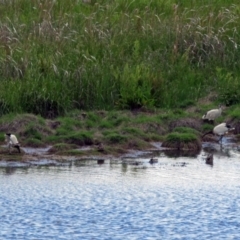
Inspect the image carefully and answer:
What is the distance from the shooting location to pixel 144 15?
24.0 metres

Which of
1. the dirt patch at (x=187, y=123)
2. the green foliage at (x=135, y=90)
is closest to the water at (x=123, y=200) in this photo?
the dirt patch at (x=187, y=123)

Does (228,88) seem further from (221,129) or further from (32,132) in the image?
(32,132)

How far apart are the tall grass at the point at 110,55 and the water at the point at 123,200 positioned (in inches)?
117

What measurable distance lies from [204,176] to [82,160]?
230 cm

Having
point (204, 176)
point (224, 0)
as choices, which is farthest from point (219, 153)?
point (224, 0)

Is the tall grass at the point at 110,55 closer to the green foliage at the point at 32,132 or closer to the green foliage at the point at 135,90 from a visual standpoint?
the green foliage at the point at 135,90

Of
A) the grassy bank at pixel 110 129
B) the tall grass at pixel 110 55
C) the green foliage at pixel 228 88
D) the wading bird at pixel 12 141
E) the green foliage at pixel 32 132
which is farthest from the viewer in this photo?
the green foliage at pixel 228 88

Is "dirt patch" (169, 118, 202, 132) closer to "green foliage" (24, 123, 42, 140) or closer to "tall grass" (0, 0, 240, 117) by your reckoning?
"tall grass" (0, 0, 240, 117)

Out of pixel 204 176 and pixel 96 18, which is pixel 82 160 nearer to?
pixel 204 176

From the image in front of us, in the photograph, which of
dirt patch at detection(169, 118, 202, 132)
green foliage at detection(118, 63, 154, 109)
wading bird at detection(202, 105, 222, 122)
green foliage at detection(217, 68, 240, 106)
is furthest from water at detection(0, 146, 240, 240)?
green foliage at detection(217, 68, 240, 106)

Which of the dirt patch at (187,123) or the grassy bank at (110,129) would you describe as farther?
the dirt patch at (187,123)

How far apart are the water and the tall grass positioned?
9.77ft

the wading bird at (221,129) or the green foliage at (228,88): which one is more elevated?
the green foliage at (228,88)

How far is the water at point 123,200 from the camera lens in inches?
483
